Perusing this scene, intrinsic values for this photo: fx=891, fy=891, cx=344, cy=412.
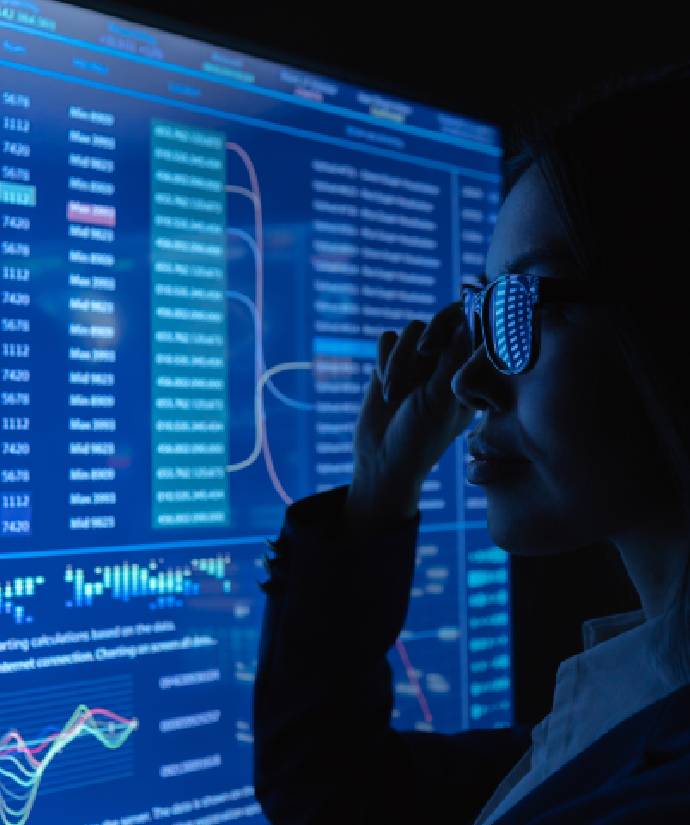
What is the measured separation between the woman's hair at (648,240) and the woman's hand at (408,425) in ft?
1.05

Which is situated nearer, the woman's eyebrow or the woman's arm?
the woman's eyebrow

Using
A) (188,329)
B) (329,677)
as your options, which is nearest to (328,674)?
Answer: (329,677)

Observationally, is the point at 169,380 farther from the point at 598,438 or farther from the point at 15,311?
the point at 598,438

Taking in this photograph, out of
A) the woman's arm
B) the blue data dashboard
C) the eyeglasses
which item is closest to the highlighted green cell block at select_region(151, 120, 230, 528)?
the blue data dashboard

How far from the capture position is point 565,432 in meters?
0.68

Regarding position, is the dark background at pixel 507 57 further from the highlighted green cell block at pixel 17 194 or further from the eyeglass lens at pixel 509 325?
the eyeglass lens at pixel 509 325

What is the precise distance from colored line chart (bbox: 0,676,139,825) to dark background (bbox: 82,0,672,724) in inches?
23.2

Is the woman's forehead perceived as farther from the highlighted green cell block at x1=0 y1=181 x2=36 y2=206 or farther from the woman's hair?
the highlighted green cell block at x1=0 y1=181 x2=36 y2=206

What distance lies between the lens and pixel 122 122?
990mm

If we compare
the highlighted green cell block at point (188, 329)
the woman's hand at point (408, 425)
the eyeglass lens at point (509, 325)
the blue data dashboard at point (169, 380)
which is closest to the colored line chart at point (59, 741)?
the blue data dashboard at point (169, 380)

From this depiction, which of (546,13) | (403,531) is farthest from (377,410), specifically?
(546,13)

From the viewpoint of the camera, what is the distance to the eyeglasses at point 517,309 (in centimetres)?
66

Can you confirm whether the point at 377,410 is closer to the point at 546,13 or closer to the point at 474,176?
the point at 474,176

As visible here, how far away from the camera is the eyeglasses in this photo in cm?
66
